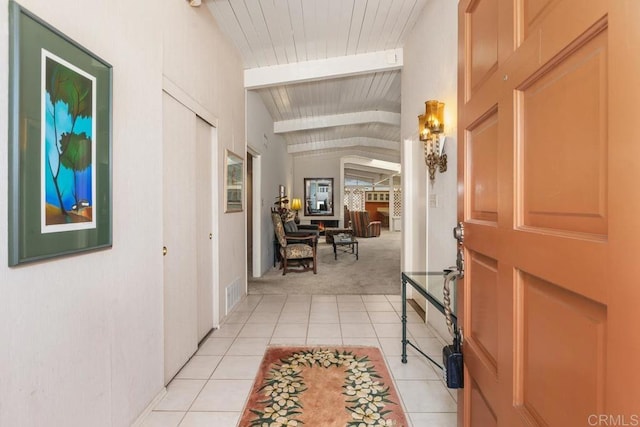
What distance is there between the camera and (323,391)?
6.50ft

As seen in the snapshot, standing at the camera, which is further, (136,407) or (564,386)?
(136,407)

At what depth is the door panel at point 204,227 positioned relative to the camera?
2.70 m

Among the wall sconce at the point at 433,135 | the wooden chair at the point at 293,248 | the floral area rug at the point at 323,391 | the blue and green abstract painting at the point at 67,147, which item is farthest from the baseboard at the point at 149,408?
the wooden chair at the point at 293,248

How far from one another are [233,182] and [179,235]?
4.61 ft

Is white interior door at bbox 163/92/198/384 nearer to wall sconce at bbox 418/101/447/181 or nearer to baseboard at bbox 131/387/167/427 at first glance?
baseboard at bbox 131/387/167/427

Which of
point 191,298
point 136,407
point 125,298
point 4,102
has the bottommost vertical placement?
point 136,407

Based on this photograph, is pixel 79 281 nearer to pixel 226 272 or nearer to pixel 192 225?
pixel 192 225

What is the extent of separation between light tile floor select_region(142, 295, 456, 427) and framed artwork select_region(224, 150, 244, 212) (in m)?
1.20

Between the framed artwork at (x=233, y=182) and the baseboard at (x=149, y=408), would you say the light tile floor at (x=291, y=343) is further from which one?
the framed artwork at (x=233, y=182)

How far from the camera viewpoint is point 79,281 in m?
1.29

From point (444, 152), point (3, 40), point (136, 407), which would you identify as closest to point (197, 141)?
point (3, 40)

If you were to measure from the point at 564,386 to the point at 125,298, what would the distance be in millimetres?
1745

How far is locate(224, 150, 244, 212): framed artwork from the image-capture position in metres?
3.28

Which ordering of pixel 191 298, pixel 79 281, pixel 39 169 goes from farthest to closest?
pixel 191 298 < pixel 79 281 < pixel 39 169
